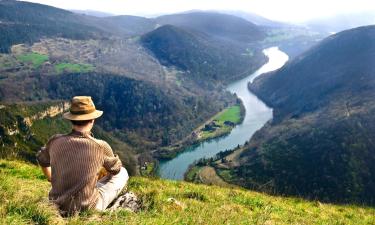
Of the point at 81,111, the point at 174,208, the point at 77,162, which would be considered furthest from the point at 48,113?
the point at 81,111

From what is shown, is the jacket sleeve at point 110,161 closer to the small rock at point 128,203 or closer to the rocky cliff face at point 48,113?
the small rock at point 128,203

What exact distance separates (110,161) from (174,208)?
2.42m

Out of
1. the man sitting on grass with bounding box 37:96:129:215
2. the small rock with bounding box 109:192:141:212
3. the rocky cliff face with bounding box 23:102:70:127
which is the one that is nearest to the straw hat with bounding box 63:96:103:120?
the man sitting on grass with bounding box 37:96:129:215

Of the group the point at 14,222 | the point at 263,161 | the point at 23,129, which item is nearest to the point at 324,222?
the point at 14,222

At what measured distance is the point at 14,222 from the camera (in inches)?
264

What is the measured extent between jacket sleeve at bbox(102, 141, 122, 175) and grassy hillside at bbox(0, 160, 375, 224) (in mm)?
1122

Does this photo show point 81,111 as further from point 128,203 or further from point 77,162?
point 128,203

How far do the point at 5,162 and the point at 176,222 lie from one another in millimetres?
11809

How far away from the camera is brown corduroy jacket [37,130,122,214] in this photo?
28.9 ft

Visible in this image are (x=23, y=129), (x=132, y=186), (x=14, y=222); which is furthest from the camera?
(x=23, y=129)

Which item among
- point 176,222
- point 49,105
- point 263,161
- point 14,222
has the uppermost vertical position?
point 14,222

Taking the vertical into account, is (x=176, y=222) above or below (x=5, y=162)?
above

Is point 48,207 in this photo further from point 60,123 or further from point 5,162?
point 60,123

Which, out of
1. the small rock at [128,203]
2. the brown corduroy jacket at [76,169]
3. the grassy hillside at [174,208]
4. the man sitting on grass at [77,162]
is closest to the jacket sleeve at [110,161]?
the man sitting on grass at [77,162]
